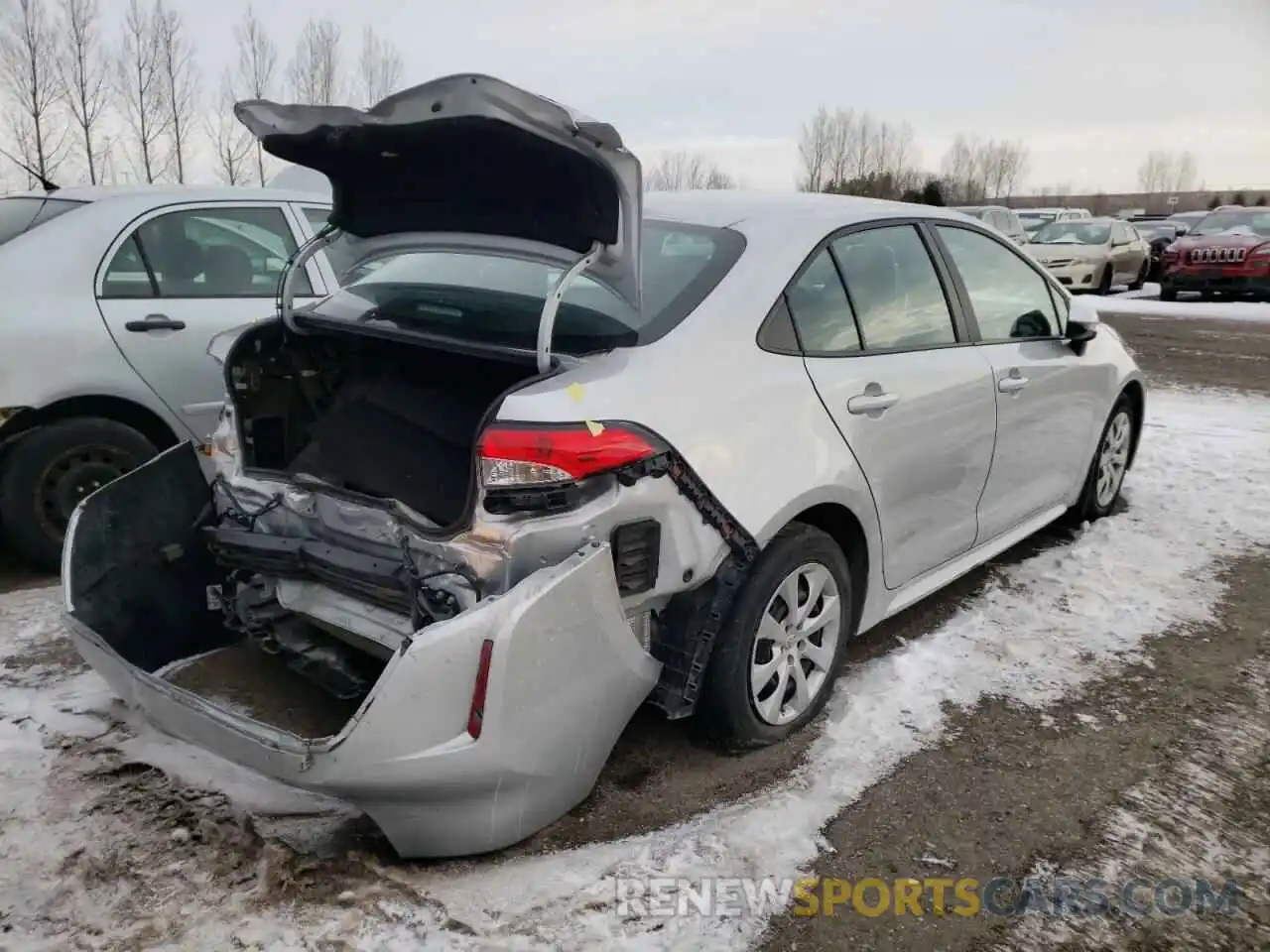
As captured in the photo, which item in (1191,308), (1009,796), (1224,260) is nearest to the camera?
(1009,796)

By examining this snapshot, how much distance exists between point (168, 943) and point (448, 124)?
2.09 meters

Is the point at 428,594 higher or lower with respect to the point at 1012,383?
lower

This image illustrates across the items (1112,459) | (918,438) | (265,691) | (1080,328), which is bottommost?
(265,691)

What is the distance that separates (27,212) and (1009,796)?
192 inches

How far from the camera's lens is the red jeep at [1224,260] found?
17422mm

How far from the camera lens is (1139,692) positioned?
366cm

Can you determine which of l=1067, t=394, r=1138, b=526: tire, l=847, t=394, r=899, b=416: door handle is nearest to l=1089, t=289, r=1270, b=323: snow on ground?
l=1067, t=394, r=1138, b=526: tire

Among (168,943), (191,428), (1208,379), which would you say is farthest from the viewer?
(1208,379)

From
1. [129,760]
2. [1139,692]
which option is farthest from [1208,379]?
[129,760]

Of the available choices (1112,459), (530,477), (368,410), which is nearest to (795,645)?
(530,477)

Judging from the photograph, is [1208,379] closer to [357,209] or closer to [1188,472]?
[1188,472]

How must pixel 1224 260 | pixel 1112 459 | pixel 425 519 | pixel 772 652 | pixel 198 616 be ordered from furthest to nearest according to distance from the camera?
pixel 1224 260
pixel 1112 459
pixel 198 616
pixel 772 652
pixel 425 519

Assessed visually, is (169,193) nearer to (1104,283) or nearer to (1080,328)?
(1080,328)

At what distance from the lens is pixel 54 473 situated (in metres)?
4.41
